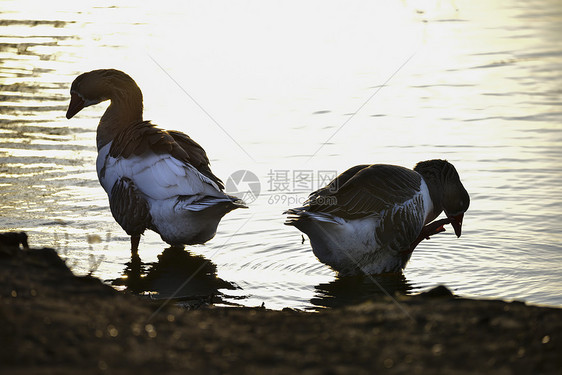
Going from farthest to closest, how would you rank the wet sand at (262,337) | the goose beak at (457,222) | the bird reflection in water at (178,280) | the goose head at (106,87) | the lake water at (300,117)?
the goose head at (106,87) < the goose beak at (457,222) < the lake water at (300,117) < the bird reflection in water at (178,280) < the wet sand at (262,337)

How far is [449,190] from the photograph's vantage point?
7.67m

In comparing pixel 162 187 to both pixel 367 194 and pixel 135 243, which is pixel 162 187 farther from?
pixel 367 194

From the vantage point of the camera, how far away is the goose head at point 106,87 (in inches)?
340

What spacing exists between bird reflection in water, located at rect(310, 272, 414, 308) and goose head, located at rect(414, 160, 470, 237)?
90 centimetres

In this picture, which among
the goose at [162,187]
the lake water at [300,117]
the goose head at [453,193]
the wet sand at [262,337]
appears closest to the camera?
the wet sand at [262,337]

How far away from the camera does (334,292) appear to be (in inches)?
271

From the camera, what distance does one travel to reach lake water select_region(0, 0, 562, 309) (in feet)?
24.4

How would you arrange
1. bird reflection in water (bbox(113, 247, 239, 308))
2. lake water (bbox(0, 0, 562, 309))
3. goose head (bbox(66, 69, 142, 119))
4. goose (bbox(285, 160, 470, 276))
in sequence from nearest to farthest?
bird reflection in water (bbox(113, 247, 239, 308)) < goose (bbox(285, 160, 470, 276)) < lake water (bbox(0, 0, 562, 309)) < goose head (bbox(66, 69, 142, 119))

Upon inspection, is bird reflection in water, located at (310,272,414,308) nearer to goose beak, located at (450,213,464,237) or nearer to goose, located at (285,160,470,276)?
goose, located at (285,160,470,276)

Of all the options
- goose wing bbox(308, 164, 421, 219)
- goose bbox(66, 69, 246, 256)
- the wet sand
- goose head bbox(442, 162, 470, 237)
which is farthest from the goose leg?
goose head bbox(442, 162, 470, 237)

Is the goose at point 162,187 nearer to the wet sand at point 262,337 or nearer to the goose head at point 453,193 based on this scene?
the goose head at point 453,193

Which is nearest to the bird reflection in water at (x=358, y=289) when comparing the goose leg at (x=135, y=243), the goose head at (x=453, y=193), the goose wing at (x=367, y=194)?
the goose wing at (x=367, y=194)

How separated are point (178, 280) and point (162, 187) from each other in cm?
94

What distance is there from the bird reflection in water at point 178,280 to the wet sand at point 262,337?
180 cm
